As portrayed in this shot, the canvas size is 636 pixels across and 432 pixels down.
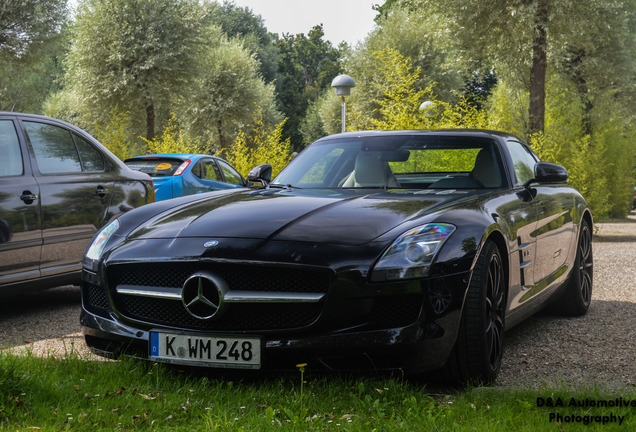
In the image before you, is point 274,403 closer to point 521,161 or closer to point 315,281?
point 315,281

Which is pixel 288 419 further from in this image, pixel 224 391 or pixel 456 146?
pixel 456 146

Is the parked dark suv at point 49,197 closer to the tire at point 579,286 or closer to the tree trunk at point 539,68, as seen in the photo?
the tire at point 579,286

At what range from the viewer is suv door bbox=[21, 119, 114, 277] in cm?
587

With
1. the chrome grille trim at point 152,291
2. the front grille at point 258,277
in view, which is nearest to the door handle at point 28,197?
the chrome grille trim at point 152,291

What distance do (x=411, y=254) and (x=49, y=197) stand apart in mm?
3700

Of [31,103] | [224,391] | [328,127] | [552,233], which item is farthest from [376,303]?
[31,103]

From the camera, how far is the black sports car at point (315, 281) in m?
3.16

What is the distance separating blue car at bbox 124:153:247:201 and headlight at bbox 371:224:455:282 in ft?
27.4

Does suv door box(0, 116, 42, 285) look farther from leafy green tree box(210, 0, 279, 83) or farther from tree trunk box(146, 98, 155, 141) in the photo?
leafy green tree box(210, 0, 279, 83)

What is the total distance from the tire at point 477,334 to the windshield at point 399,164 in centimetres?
109

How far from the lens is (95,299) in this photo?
12.3 feet

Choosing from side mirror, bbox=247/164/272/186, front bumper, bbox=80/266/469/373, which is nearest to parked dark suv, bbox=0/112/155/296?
side mirror, bbox=247/164/272/186

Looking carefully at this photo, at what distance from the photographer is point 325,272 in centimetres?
316

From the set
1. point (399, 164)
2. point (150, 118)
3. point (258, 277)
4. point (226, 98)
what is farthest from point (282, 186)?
point (226, 98)
